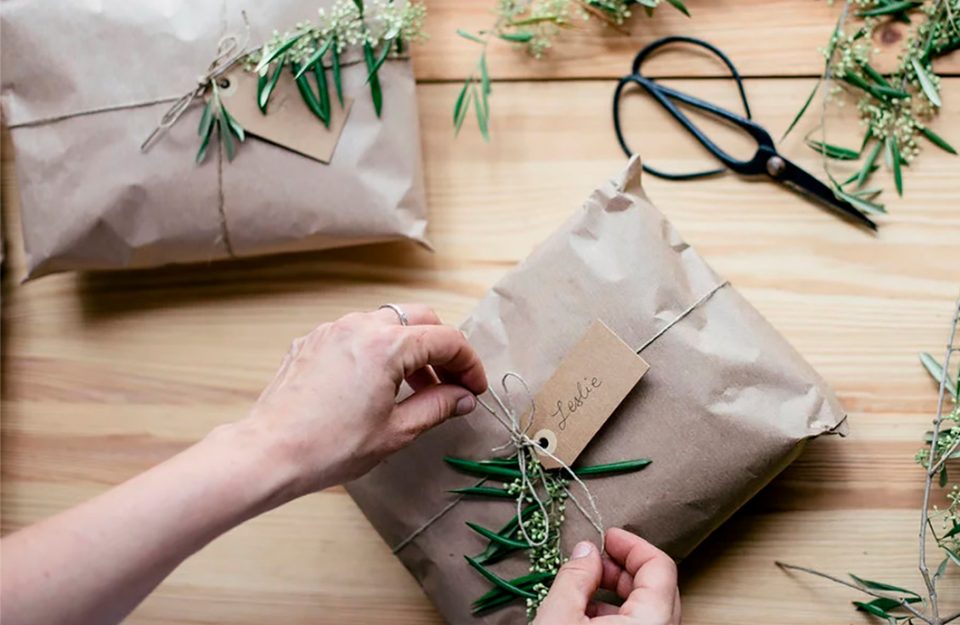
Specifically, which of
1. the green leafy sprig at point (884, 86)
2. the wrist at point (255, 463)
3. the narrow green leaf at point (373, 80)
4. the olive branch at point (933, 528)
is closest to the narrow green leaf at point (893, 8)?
the green leafy sprig at point (884, 86)

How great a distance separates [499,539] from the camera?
3.07ft

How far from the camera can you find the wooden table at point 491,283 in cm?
104

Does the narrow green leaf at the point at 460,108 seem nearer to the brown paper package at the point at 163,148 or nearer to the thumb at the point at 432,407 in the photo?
the brown paper package at the point at 163,148

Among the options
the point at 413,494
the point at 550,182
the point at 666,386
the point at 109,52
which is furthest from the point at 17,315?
the point at 666,386

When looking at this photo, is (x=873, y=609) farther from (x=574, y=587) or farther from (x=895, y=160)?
(x=895, y=160)

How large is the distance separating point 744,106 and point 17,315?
959 millimetres

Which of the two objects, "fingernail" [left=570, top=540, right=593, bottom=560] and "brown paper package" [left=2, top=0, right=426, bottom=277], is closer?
"fingernail" [left=570, top=540, right=593, bottom=560]

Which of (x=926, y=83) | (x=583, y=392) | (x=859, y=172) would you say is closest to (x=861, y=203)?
(x=859, y=172)

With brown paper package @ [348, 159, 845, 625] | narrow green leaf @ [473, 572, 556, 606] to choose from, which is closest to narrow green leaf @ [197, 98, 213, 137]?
brown paper package @ [348, 159, 845, 625]

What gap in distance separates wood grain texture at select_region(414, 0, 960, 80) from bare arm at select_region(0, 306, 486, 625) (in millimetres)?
387

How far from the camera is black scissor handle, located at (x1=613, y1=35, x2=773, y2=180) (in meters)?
1.06

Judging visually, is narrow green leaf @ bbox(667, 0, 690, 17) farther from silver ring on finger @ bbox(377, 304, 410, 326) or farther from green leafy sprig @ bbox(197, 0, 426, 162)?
silver ring on finger @ bbox(377, 304, 410, 326)

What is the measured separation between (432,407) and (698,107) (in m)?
0.50

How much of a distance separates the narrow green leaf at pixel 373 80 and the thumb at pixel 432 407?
0.35m
